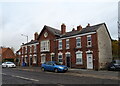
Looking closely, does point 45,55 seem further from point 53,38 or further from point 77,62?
point 77,62

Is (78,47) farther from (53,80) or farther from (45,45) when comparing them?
(53,80)

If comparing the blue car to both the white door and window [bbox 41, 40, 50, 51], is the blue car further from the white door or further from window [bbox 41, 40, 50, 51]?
window [bbox 41, 40, 50, 51]

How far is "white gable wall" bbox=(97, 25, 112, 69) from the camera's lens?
25311mm

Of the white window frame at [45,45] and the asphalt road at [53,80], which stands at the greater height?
the white window frame at [45,45]

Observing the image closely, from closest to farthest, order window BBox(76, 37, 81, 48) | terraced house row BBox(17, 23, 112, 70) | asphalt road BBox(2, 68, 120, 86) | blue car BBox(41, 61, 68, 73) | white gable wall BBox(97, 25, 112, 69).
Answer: asphalt road BBox(2, 68, 120, 86)
blue car BBox(41, 61, 68, 73)
terraced house row BBox(17, 23, 112, 70)
white gable wall BBox(97, 25, 112, 69)
window BBox(76, 37, 81, 48)

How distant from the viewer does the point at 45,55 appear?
1309 inches

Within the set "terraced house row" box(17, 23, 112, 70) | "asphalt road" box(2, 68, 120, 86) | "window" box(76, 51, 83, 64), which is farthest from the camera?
"window" box(76, 51, 83, 64)

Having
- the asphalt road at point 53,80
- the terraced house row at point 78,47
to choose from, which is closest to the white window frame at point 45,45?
the terraced house row at point 78,47

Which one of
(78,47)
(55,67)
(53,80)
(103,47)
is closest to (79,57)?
(78,47)

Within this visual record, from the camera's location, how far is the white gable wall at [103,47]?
83.0 ft

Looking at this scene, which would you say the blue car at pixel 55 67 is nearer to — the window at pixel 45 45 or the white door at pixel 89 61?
the white door at pixel 89 61

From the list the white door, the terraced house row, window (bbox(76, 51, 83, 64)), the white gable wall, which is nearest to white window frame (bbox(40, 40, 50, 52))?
the terraced house row

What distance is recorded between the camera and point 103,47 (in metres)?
26.5

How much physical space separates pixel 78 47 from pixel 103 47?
172 inches
